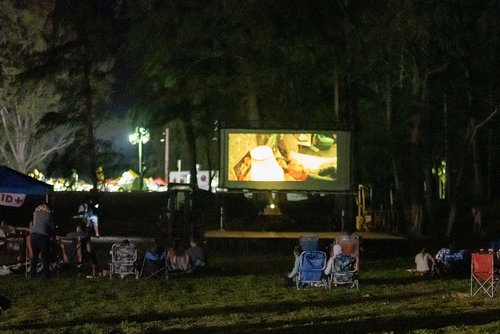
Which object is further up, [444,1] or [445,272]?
[444,1]

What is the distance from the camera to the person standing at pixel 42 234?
15.9 metres

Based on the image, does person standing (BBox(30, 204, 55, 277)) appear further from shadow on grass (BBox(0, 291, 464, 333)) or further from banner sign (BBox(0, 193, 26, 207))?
banner sign (BBox(0, 193, 26, 207))

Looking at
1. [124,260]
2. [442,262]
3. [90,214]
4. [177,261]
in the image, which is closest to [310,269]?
[177,261]

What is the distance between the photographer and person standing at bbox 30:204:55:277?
15.9 metres

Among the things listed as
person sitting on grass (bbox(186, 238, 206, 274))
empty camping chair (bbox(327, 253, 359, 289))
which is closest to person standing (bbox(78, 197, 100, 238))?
person sitting on grass (bbox(186, 238, 206, 274))

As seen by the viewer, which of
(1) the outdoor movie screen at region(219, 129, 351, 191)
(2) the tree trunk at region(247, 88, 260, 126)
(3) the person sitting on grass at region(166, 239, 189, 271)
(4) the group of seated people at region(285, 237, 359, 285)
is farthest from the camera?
(2) the tree trunk at region(247, 88, 260, 126)

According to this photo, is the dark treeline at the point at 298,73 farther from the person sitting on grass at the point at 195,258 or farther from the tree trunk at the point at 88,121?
the person sitting on grass at the point at 195,258

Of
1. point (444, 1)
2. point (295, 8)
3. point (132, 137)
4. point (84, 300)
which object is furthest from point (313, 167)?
point (132, 137)

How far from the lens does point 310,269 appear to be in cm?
1482

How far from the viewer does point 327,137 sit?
2705 cm

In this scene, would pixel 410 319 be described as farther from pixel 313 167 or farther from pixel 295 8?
pixel 295 8

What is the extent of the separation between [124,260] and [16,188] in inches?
318

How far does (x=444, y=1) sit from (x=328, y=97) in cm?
1483

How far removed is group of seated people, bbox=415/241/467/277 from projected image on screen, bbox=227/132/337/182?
980cm
